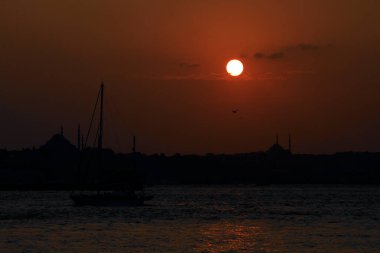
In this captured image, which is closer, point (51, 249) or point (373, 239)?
point (51, 249)

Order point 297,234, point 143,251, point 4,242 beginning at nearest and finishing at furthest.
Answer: point 143,251 < point 4,242 < point 297,234

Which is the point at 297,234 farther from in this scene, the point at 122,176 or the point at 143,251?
the point at 122,176

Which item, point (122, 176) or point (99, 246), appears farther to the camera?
point (122, 176)

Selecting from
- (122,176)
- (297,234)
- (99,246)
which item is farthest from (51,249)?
(122,176)

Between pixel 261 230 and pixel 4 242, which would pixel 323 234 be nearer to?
pixel 261 230

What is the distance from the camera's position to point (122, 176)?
13488 centimetres

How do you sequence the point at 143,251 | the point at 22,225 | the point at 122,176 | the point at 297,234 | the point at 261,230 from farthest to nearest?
the point at 122,176 < the point at 22,225 < the point at 261,230 < the point at 297,234 < the point at 143,251

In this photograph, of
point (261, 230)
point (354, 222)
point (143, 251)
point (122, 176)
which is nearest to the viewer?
point (143, 251)

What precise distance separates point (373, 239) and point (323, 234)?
21.8 feet

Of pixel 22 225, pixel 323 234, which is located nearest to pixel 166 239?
pixel 323 234

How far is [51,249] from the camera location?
2375 inches

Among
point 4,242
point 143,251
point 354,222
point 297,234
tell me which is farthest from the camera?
point 354,222

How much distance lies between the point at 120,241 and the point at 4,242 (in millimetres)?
9034

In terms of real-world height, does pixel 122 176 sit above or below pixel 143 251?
above
